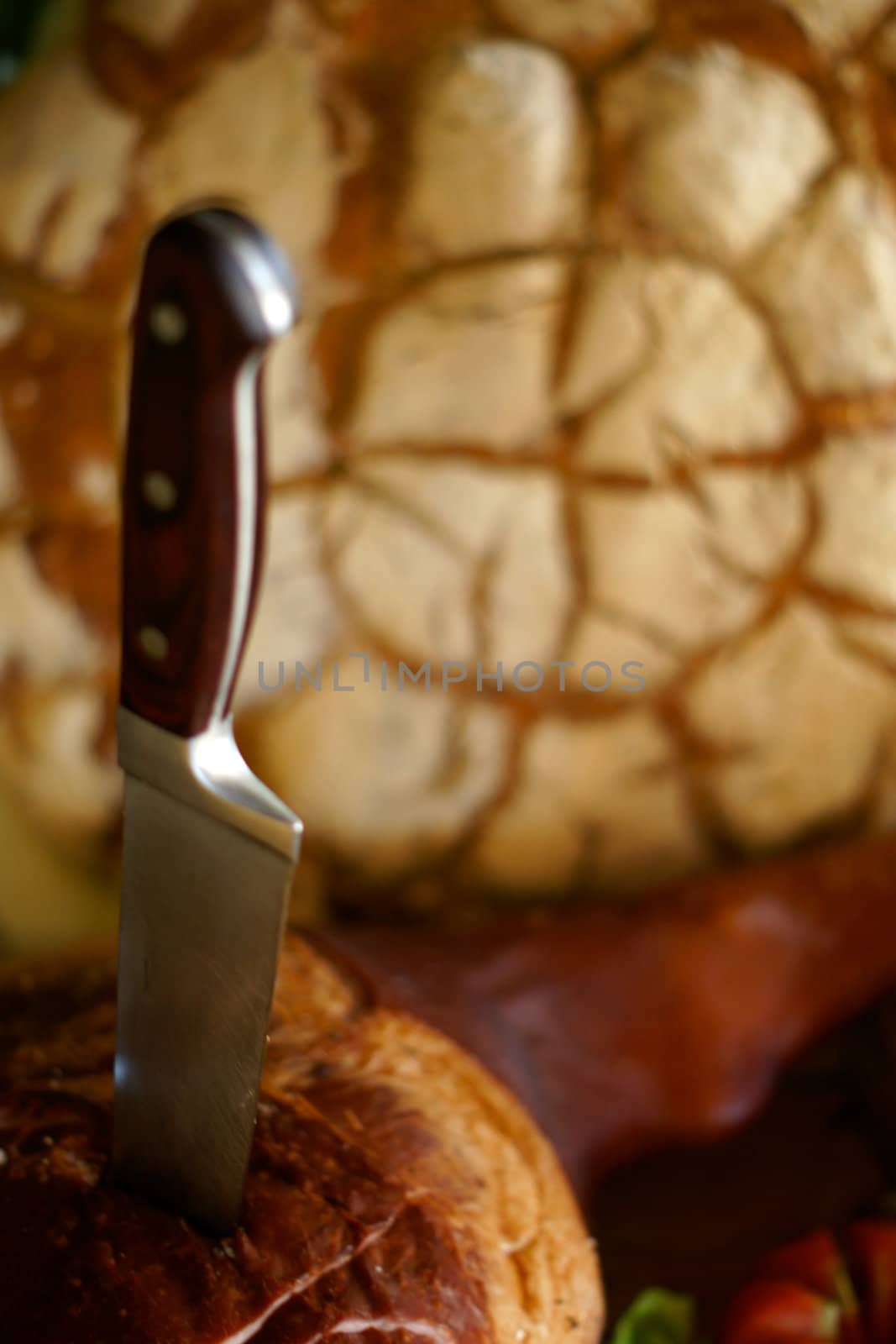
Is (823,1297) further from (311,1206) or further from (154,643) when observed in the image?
(154,643)

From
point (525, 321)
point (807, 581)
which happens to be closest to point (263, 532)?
point (525, 321)

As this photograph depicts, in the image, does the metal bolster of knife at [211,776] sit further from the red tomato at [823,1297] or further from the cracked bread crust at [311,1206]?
the red tomato at [823,1297]

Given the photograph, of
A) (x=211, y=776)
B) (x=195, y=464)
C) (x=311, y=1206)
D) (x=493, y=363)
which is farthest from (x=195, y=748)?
(x=493, y=363)

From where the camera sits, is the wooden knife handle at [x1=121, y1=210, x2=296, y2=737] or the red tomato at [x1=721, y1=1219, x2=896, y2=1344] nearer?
the wooden knife handle at [x1=121, y1=210, x2=296, y2=737]

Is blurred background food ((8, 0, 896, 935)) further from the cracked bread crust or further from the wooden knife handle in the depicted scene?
the wooden knife handle

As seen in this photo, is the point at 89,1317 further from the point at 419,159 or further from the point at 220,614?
the point at 419,159

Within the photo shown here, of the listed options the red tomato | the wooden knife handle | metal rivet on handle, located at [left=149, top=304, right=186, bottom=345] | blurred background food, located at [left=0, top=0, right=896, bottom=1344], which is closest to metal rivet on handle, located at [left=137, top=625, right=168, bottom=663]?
the wooden knife handle

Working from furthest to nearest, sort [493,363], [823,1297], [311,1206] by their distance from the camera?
[493,363] → [823,1297] → [311,1206]
